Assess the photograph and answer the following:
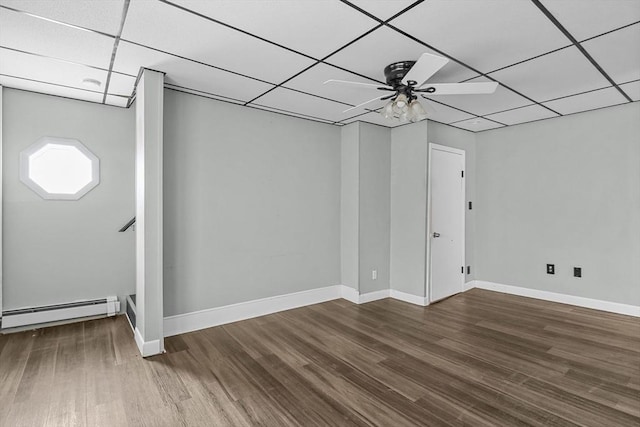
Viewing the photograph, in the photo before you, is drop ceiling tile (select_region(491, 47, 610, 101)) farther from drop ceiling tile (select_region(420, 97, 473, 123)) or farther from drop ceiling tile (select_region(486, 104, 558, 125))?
drop ceiling tile (select_region(420, 97, 473, 123))

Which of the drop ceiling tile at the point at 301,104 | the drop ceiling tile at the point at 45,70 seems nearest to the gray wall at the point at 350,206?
the drop ceiling tile at the point at 301,104

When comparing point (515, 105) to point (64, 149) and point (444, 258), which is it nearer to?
point (444, 258)

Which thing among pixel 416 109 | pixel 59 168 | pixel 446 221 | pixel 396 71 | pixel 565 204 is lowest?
pixel 446 221

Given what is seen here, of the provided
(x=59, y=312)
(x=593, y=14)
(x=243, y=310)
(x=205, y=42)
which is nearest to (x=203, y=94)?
(x=205, y=42)

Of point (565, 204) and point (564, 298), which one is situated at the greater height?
point (565, 204)

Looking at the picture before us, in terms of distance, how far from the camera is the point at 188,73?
2.94 m

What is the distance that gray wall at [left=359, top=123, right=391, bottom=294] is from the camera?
14.9 ft

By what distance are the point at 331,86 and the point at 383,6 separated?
127cm

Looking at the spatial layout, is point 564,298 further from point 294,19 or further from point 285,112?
point 294,19

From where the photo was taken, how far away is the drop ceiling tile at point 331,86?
2.87 metres

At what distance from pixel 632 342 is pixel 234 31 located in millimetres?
4478

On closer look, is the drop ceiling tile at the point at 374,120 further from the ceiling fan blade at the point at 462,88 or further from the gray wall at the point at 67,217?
the gray wall at the point at 67,217

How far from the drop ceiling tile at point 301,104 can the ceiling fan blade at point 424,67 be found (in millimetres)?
1239

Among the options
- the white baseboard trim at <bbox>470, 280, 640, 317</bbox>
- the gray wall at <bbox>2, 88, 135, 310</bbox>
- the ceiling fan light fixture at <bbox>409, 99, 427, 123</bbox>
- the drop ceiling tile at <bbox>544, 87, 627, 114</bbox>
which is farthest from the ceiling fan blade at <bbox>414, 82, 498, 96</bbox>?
the gray wall at <bbox>2, 88, 135, 310</bbox>
